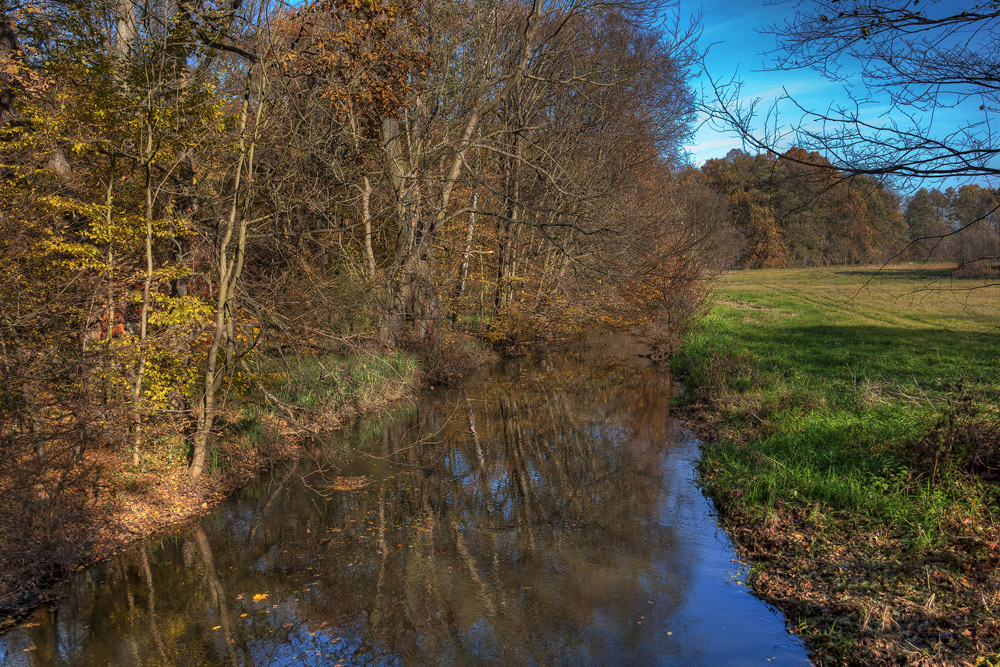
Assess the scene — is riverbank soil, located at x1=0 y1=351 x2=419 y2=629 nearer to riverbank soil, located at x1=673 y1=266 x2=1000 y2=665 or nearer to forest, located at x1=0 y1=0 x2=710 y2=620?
forest, located at x1=0 y1=0 x2=710 y2=620

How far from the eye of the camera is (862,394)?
420 inches

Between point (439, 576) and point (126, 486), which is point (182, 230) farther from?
point (439, 576)

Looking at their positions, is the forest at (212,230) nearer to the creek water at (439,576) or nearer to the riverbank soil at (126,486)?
the riverbank soil at (126,486)

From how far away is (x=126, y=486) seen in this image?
872 centimetres

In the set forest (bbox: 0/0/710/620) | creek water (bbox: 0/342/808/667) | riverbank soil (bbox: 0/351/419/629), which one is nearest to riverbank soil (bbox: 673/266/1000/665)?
creek water (bbox: 0/342/808/667)

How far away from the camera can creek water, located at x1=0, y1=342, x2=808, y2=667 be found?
5676 millimetres

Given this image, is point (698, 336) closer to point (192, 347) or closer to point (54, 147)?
point (192, 347)

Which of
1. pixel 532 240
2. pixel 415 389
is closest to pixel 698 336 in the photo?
pixel 532 240

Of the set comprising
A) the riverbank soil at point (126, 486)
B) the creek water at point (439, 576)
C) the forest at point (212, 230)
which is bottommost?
the creek water at point (439, 576)

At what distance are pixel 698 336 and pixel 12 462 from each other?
18.5 m

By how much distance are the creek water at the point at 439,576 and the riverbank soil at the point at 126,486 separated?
33cm

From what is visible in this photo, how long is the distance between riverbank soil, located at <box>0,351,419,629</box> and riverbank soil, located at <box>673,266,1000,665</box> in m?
5.99

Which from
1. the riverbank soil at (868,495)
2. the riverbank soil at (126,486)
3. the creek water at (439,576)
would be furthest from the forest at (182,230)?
the riverbank soil at (868,495)

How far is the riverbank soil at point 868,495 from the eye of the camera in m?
5.23
